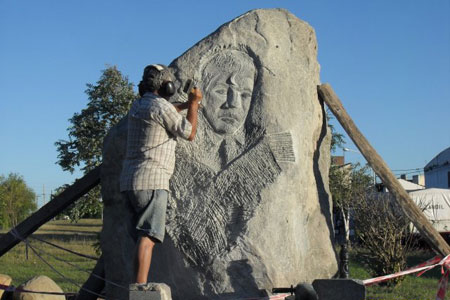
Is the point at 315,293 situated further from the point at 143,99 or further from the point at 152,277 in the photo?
the point at 143,99

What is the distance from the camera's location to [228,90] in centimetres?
554

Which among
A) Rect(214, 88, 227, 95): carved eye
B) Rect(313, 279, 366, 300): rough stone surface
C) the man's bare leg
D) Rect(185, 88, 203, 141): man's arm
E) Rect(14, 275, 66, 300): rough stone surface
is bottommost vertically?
Rect(14, 275, 66, 300): rough stone surface

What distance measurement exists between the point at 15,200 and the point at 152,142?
3891cm

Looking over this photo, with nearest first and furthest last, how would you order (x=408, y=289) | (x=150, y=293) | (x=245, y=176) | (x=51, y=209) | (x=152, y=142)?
1. (x=150, y=293)
2. (x=152, y=142)
3. (x=245, y=176)
4. (x=51, y=209)
5. (x=408, y=289)

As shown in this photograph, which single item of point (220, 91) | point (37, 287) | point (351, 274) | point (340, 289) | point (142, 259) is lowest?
point (351, 274)

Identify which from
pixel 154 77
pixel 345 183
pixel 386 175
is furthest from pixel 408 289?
pixel 345 183

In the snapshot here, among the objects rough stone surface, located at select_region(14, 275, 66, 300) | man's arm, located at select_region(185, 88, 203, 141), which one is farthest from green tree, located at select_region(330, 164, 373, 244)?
man's arm, located at select_region(185, 88, 203, 141)

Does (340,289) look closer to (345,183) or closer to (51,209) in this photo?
(51,209)

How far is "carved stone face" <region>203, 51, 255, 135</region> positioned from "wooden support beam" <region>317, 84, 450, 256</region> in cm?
90

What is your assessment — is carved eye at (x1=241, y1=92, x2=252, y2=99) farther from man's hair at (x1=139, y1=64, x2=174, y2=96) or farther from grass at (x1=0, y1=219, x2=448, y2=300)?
grass at (x1=0, y1=219, x2=448, y2=300)

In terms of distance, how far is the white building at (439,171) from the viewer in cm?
2783

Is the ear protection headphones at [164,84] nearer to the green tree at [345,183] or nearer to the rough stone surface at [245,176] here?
the rough stone surface at [245,176]

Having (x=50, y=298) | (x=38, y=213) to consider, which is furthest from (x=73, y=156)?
(x=38, y=213)

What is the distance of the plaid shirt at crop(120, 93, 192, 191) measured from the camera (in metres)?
4.45
